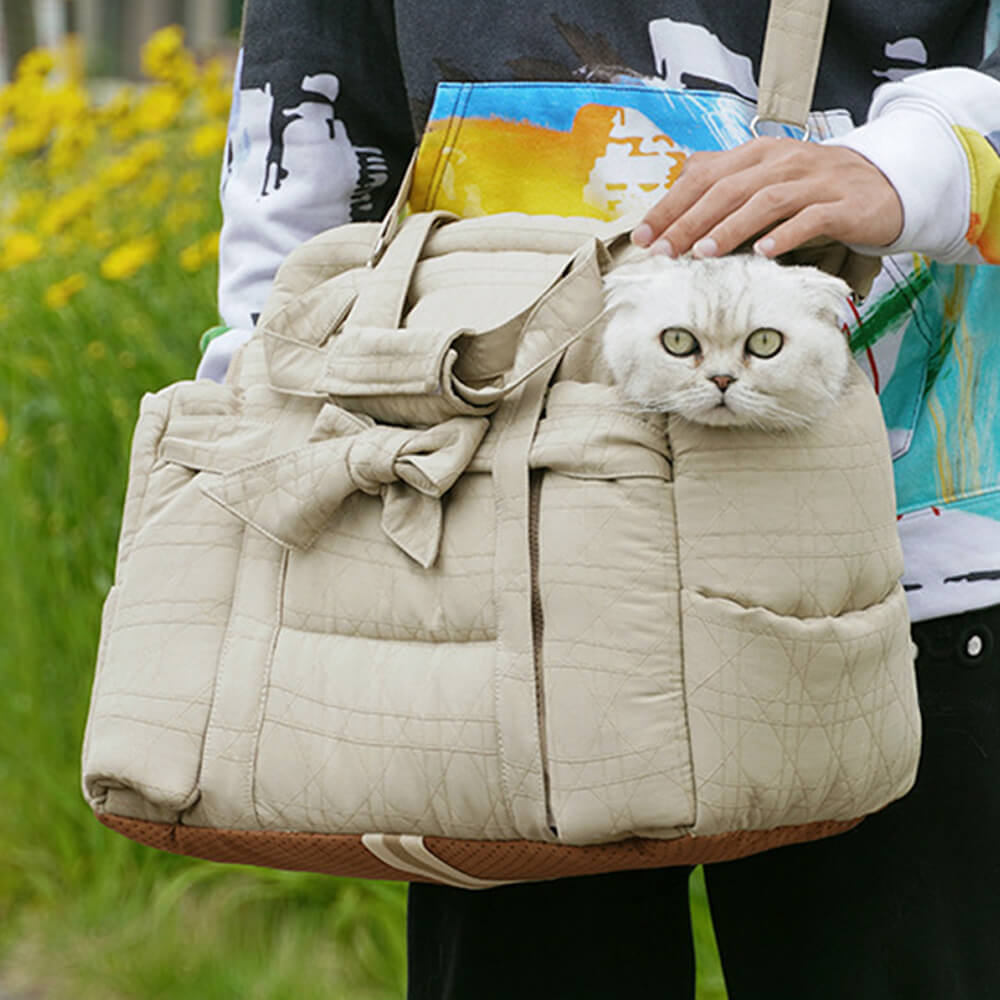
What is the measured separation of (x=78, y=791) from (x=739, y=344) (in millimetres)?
2231

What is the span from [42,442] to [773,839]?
2.41m

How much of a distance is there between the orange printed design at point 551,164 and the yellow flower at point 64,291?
6.37 feet

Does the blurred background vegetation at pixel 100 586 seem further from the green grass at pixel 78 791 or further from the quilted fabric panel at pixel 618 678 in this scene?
the quilted fabric panel at pixel 618 678

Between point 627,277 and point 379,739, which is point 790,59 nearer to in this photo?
point 627,277

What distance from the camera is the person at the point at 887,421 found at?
100 cm

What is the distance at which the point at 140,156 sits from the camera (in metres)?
3.33

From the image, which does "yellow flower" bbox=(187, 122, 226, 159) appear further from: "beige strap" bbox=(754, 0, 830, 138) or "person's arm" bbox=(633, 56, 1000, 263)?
"person's arm" bbox=(633, 56, 1000, 263)

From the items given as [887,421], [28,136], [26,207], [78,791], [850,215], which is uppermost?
[850,215]

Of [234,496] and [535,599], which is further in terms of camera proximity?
[234,496]

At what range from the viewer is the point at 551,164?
46.7 inches

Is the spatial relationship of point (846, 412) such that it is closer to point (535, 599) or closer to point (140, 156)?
point (535, 599)

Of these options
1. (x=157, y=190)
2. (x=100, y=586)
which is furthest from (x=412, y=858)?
(x=157, y=190)

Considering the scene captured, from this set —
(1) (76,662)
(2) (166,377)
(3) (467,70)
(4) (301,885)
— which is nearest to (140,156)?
(2) (166,377)

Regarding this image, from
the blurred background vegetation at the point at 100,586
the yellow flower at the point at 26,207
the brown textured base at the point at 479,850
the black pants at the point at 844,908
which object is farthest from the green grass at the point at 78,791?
the brown textured base at the point at 479,850
